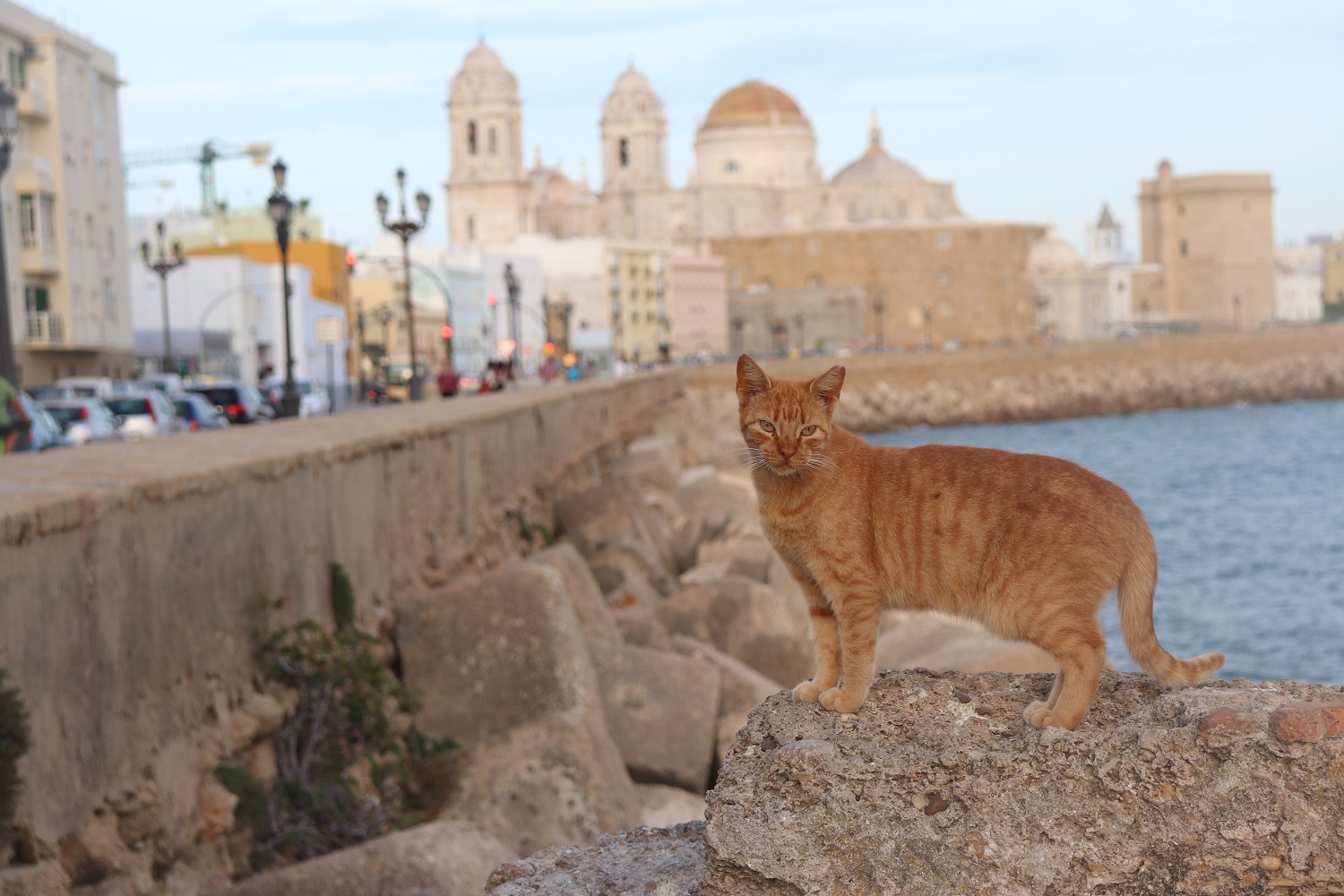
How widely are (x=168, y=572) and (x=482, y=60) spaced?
9883cm

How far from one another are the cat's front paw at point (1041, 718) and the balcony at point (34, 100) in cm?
4138

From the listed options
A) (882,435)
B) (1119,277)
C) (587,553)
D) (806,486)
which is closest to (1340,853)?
(806,486)

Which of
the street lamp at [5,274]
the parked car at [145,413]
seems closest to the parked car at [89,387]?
the parked car at [145,413]

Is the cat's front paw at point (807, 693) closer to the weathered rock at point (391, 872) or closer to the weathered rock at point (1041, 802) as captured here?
the weathered rock at point (1041, 802)

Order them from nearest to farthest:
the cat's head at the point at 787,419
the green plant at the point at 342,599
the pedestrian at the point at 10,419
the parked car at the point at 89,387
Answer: the cat's head at the point at 787,419 < the green plant at the point at 342,599 < the pedestrian at the point at 10,419 < the parked car at the point at 89,387

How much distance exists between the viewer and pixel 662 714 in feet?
25.0

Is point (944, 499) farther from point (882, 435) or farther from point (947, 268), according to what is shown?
point (947, 268)

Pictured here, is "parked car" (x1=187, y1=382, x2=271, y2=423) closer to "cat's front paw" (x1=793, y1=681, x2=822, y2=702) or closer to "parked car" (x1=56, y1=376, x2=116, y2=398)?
"parked car" (x1=56, y1=376, x2=116, y2=398)

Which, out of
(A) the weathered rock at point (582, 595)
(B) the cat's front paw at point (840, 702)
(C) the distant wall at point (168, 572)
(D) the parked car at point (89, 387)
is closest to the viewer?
(B) the cat's front paw at point (840, 702)

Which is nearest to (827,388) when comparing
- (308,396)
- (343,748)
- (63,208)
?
(343,748)

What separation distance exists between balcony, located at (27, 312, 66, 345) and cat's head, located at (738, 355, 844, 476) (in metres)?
40.1

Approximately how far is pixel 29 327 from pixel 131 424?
65.5 ft

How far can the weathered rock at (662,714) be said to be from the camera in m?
7.48

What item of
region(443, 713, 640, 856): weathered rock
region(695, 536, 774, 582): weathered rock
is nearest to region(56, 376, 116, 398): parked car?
region(695, 536, 774, 582): weathered rock
